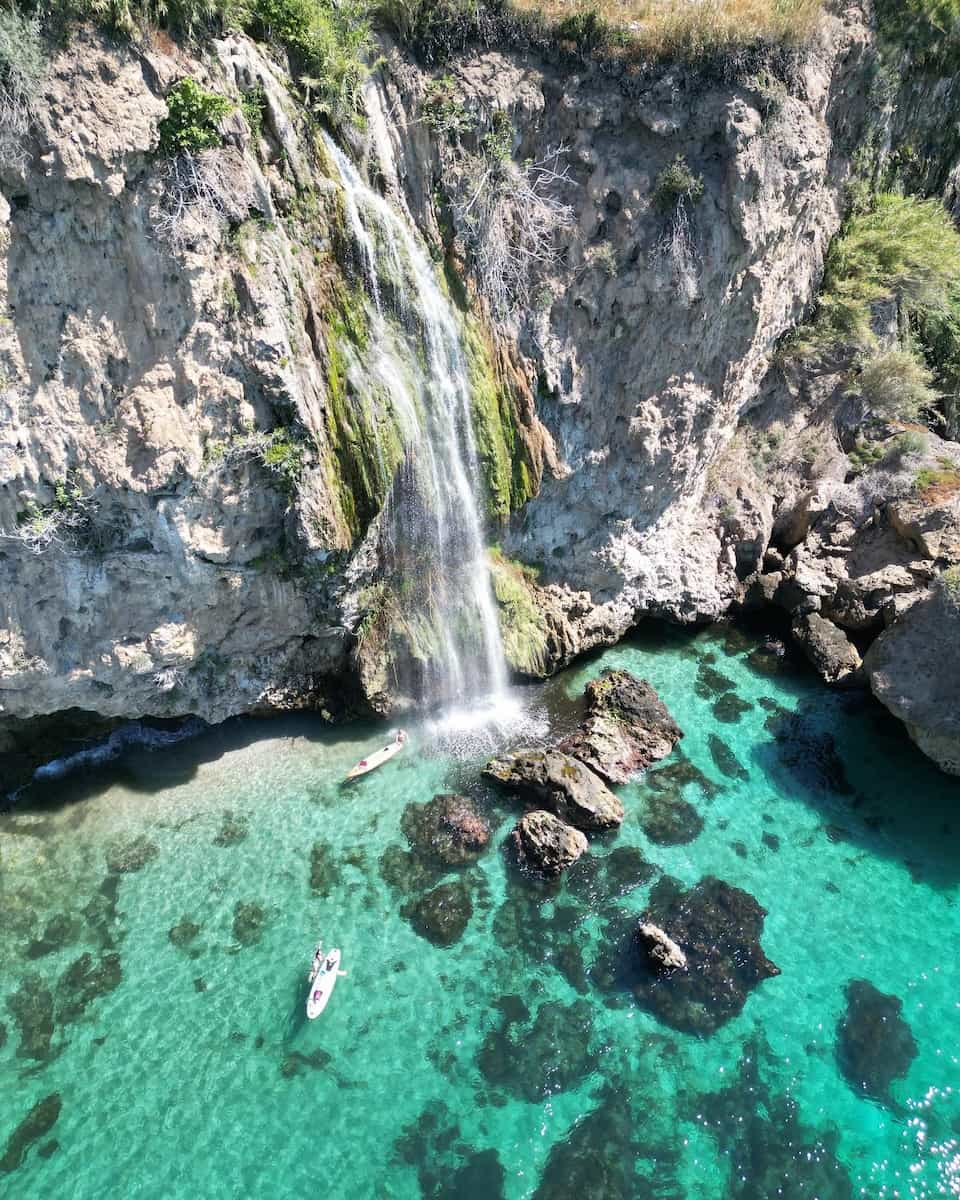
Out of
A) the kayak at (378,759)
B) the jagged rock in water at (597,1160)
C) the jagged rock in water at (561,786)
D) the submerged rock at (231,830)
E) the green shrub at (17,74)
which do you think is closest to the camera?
the green shrub at (17,74)

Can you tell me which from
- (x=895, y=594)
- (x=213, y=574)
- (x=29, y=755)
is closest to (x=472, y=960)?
(x=213, y=574)

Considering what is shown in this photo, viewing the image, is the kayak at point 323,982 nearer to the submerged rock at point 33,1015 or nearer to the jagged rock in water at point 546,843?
the jagged rock in water at point 546,843

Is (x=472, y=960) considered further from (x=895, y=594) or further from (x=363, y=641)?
(x=895, y=594)

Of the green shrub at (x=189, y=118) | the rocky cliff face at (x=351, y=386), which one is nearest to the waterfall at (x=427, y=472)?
the rocky cliff face at (x=351, y=386)

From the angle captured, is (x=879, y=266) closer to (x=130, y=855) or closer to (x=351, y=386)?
(x=351, y=386)

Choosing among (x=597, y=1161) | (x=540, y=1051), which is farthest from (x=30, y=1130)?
(x=597, y=1161)
